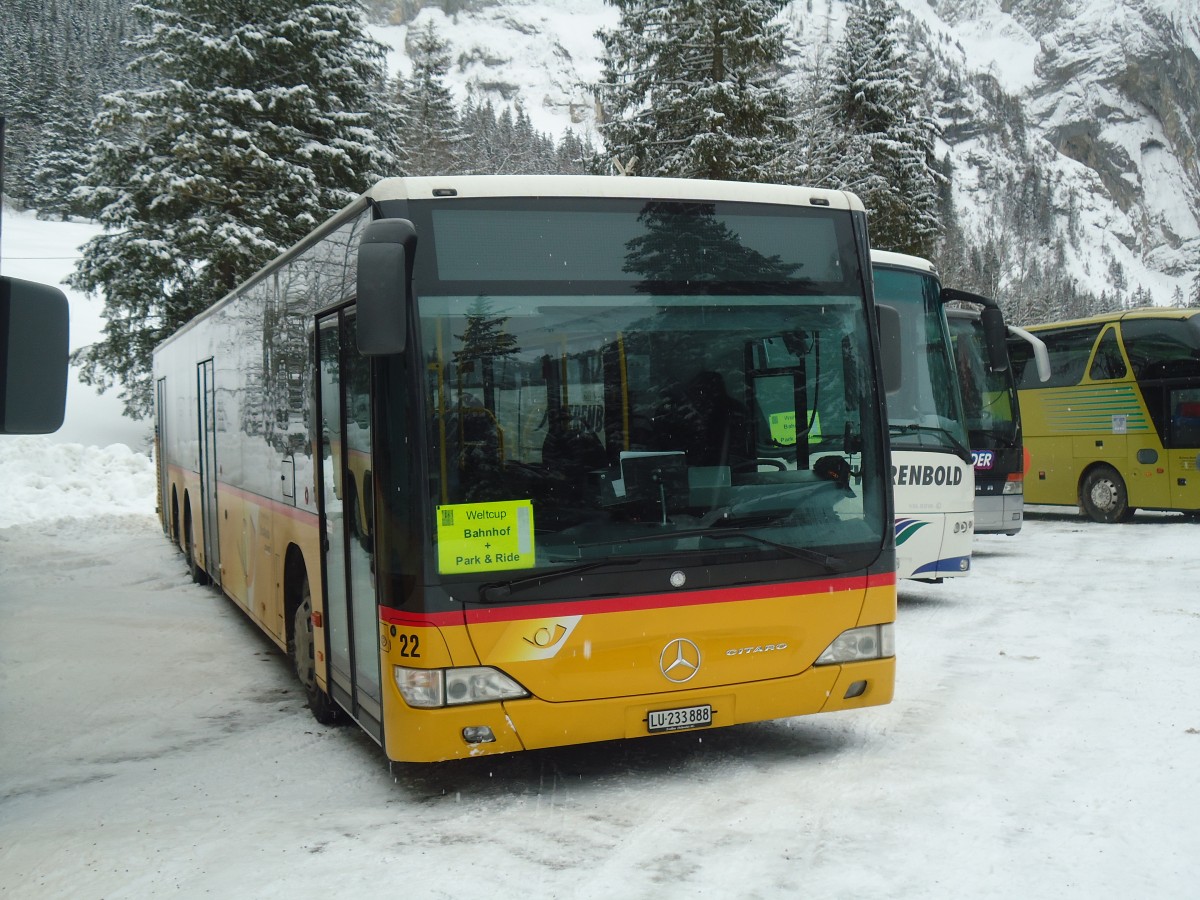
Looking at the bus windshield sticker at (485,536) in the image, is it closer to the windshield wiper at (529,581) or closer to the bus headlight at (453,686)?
the windshield wiper at (529,581)

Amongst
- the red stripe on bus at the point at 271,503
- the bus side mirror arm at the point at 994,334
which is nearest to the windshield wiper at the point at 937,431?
the bus side mirror arm at the point at 994,334

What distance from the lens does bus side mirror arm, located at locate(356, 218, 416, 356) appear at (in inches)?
199

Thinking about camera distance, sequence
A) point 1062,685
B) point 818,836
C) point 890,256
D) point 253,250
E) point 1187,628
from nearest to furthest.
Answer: point 818,836
point 1062,685
point 1187,628
point 890,256
point 253,250

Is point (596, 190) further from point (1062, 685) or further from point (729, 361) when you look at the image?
point (1062, 685)

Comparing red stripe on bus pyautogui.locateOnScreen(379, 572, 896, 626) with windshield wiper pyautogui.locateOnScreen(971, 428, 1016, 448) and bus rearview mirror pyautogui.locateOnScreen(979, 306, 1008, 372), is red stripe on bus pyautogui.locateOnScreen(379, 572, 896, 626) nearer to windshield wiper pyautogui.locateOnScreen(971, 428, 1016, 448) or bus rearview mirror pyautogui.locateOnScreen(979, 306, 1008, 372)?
bus rearview mirror pyautogui.locateOnScreen(979, 306, 1008, 372)

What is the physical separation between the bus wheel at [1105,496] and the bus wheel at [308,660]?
15397 millimetres

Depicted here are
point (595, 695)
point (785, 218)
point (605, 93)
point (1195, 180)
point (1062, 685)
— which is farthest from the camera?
point (1195, 180)

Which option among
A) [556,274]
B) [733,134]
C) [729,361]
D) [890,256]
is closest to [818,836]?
[729,361]

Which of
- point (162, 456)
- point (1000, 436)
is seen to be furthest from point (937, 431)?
point (162, 456)

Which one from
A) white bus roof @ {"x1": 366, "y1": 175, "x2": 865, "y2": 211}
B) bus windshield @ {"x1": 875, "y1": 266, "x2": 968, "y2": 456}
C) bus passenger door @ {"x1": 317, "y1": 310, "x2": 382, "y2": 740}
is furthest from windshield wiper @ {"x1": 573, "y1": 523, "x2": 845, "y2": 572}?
bus windshield @ {"x1": 875, "y1": 266, "x2": 968, "y2": 456}

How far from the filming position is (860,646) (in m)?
6.13

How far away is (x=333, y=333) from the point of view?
6453 mm

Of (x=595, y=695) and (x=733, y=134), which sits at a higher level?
(x=733, y=134)

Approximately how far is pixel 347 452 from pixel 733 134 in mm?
26382
